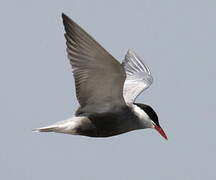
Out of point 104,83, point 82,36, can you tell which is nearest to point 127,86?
point 104,83

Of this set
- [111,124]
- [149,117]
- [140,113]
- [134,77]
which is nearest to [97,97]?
[111,124]

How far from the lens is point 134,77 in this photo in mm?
11992

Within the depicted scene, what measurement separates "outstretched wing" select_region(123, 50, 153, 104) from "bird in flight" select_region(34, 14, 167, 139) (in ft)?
0.88

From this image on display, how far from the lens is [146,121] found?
32.7 feet

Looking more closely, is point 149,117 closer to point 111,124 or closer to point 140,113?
point 140,113

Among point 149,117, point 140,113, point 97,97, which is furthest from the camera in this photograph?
point 149,117

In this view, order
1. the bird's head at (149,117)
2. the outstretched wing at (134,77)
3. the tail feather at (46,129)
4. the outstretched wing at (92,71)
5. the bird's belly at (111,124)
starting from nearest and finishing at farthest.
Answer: the outstretched wing at (92,71), the tail feather at (46,129), the bird's belly at (111,124), the bird's head at (149,117), the outstretched wing at (134,77)

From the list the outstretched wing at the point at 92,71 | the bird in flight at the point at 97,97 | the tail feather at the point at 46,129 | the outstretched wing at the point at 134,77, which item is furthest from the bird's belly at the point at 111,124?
the outstretched wing at the point at 134,77

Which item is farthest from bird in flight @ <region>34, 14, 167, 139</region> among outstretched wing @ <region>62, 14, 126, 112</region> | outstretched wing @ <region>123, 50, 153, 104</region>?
outstretched wing @ <region>123, 50, 153, 104</region>

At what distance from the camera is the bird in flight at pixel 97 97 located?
8734 mm

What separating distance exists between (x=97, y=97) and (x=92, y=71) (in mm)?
551

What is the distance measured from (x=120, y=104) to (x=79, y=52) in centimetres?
114

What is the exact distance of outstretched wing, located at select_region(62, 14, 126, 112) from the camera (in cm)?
864

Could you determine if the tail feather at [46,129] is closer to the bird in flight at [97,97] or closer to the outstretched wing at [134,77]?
the bird in flight at [97,97]
